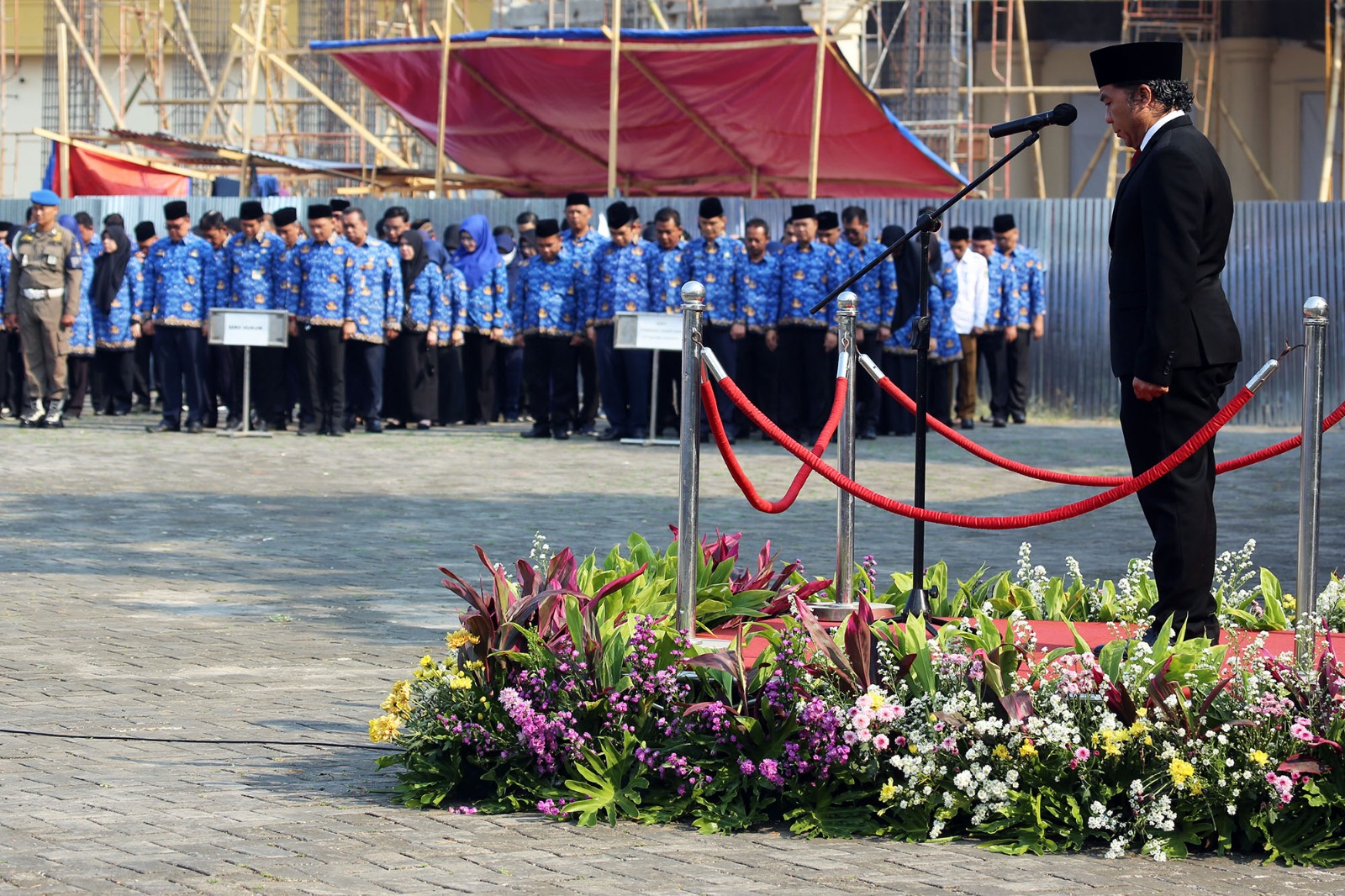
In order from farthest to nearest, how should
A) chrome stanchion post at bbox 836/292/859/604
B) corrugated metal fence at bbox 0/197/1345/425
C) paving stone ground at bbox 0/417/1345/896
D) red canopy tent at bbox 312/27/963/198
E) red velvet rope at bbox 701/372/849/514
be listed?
red canopy tent at bbox 312/27/963/198 → corrugated metal fence at bbox 0/197/1345/425 → chrome stanchion post at bbox 836/292/859/604 → red velvet rope at bbox 701/372/849/514 → paving stone ground at bbox 0/417/1345/896

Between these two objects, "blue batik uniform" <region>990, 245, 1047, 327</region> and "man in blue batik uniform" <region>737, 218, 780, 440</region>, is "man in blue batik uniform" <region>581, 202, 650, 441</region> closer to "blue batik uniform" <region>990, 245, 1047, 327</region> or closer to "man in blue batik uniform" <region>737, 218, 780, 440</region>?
"man in blue batik uniform" <region>737, 218, 780, 440</region>

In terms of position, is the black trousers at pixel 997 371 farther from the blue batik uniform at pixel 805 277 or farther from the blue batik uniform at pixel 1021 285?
the blue batik uniform at pixel 805 277

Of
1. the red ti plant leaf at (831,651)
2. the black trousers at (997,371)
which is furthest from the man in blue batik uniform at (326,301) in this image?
the red ti plant leaf at (831,651)

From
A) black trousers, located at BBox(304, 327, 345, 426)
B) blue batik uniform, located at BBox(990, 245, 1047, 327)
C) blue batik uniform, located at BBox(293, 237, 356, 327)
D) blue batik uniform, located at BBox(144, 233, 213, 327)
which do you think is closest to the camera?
blue batik uniform, located at BBox(293, 237, 356, 327)

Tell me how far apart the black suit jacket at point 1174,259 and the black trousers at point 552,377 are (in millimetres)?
11460

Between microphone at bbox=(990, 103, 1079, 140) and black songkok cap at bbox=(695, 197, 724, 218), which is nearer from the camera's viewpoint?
microphone at bbox=(990, 103, 1079, 140)

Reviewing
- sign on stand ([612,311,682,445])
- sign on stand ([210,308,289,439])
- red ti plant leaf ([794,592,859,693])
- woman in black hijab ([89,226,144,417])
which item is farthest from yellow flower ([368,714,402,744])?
woman in black hijab ([89,226,144,417])

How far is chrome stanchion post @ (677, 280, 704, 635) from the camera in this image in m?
5.34

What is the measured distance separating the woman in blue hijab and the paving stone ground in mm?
2299

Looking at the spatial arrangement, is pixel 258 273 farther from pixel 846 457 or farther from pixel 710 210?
pixel 846 457

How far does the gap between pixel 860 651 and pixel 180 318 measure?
1333cm

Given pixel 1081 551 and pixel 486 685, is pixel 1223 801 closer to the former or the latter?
pixel 486 685

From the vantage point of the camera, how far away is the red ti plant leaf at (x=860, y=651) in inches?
195

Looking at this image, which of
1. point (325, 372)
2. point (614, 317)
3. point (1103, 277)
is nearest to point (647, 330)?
point (614, 317)
